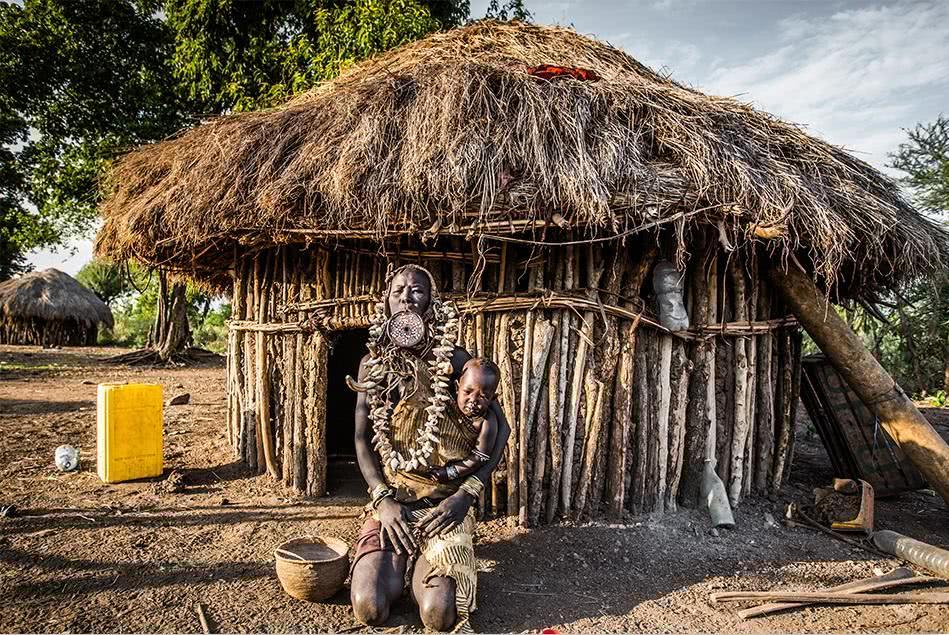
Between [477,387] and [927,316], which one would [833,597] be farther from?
[927,316]

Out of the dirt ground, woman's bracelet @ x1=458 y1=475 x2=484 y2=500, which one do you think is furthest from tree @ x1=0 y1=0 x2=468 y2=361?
woman's bracelet @ x1=458 y1=475 x2=484 y2=500

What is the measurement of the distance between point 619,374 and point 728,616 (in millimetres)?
1693

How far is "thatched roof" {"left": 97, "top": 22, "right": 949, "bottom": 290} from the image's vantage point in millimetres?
4129

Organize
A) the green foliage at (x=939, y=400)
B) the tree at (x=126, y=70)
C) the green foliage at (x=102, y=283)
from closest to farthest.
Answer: the green foliage at (x=939, y=400) → the tree at (x=126, y=70) → the green foliage at (x=102, y=283)

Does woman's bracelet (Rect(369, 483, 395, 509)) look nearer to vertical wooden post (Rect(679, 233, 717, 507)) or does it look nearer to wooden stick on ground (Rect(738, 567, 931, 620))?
wooden stick on ground (Rect(738, 567, 931, 620))

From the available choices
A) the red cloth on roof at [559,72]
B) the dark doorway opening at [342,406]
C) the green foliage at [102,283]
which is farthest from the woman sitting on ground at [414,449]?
the green foliage at [102,283]

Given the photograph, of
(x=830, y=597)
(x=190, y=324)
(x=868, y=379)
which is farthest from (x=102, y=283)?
(x=830, y=597)

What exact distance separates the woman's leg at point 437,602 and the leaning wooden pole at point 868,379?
145 inches

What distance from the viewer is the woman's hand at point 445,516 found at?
2979 millimetres

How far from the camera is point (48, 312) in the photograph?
1886 cm

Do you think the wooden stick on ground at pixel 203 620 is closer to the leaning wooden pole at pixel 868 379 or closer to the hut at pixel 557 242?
the hut at pixel 557 242

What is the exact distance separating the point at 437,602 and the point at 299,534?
1632mm

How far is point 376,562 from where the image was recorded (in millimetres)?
2980

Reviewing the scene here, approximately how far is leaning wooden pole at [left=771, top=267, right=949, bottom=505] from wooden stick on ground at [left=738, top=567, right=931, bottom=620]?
1143mm
